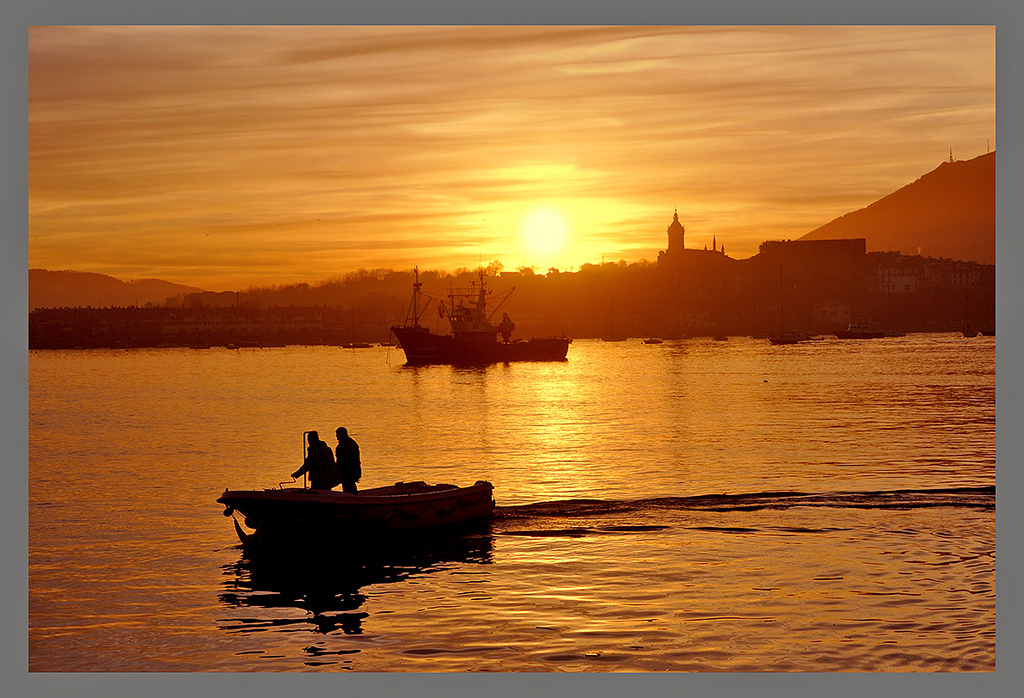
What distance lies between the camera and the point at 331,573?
22500 mm

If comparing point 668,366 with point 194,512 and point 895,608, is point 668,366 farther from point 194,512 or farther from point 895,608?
point 895,608

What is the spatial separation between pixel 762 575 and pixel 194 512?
58.1ft

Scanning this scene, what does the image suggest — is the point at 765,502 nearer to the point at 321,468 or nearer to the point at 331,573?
the point at 321,468

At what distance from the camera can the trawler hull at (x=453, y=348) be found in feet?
520

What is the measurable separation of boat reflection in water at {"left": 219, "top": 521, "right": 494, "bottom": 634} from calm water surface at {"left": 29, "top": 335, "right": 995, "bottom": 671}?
8 cm

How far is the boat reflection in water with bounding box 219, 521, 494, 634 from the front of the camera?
1892 cm

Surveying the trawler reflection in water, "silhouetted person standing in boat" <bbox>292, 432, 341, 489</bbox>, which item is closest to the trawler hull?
the trawler reflection in water

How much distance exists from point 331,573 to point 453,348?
5400 inches

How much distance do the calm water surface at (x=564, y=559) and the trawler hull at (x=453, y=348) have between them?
95.6 meters

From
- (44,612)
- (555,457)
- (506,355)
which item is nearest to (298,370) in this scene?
(506,355)

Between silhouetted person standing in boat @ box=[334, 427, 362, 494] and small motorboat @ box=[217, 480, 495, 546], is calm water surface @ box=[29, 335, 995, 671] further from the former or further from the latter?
silhouetted person standing in boat @ box=[334, 427, 362, 494]


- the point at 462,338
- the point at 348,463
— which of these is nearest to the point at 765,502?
the point at 348,463

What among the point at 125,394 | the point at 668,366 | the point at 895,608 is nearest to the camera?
the point at 895,608

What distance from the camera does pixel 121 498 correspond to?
36188 millimetres
